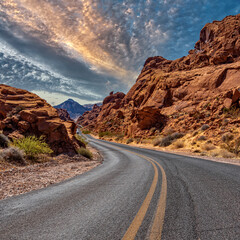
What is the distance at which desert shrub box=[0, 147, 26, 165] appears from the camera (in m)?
6.96

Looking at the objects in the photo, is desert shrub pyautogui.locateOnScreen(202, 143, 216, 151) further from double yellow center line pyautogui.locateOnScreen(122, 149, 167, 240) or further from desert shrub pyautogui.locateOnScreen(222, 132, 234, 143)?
double yellow center line pyautogui.locateOnScreen(122, 149, 167, 240)

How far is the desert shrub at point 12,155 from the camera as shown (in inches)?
274

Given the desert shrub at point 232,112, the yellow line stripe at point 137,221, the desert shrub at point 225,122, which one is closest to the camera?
the yellow line stripe at point 137,221

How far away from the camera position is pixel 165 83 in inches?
1625

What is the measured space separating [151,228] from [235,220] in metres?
1.48

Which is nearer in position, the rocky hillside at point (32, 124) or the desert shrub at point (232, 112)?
the rocky hillside at point (32, 124)

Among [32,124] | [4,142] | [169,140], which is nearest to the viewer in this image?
[4,142]

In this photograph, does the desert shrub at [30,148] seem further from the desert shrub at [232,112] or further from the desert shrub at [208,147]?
the desert shrub at [232,112]

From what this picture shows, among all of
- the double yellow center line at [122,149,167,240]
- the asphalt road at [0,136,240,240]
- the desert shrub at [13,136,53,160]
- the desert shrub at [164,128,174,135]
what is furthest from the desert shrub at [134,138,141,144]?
the double yellow center line at [122,149,167,240]

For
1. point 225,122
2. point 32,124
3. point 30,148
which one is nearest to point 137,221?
point 30,148

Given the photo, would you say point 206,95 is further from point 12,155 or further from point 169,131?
point 12,155

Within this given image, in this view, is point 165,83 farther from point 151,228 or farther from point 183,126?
point 151,228

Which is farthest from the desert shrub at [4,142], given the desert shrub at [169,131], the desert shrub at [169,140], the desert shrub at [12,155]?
the desert shrub at [169,131]

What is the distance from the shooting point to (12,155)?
7184 mm
